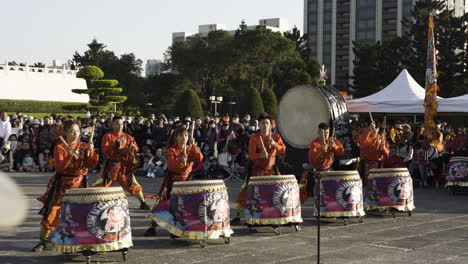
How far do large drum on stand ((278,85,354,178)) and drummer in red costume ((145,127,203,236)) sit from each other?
6392mm

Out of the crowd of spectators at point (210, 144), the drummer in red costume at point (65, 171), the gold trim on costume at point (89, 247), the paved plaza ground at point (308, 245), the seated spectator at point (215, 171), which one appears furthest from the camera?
the seated spectator at point (215, 171)

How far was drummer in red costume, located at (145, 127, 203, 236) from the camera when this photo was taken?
799cm

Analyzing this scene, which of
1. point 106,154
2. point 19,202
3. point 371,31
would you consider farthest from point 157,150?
point 371,31

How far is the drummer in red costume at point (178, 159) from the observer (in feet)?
26.2

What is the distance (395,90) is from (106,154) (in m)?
12.1

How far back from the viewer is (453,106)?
16.6 meters

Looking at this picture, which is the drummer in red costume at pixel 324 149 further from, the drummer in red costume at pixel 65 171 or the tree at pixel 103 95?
the tree at pixel 103 95

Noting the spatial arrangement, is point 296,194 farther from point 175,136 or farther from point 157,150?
point 157,150

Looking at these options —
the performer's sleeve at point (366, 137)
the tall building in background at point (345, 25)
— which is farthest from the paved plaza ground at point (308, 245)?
the tall building in background at point (345, 25)

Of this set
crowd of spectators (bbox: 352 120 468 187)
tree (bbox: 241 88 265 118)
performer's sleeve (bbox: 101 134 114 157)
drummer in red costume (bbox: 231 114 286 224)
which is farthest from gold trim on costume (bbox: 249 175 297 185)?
tree (bbox: 241 88 265 118)

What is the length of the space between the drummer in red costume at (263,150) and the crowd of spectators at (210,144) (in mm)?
5690

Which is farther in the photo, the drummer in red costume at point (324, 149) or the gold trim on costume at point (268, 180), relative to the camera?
the drummer in red costume at point (324, 149)

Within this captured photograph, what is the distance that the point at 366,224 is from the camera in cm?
934

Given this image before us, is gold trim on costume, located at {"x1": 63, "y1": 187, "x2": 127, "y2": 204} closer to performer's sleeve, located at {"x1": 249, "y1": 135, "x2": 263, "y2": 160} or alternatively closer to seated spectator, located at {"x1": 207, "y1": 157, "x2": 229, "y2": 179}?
performer's sleeve, located at {"x1": 249, "y1": 135, "x2": 263, "y2": 160}
